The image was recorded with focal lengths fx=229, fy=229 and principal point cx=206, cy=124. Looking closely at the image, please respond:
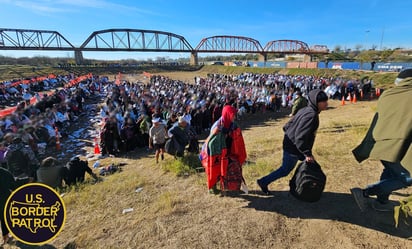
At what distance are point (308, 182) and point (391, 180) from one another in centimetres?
103

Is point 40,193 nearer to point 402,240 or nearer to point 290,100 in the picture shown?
point 402,240

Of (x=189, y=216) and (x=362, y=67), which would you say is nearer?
(x=189, y=216)

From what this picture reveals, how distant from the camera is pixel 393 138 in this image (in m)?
2.69

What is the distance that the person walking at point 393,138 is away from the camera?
2615 millimetres

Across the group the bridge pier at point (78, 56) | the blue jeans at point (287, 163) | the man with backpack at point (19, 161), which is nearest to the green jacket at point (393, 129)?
the blue jeans at point (287, 163)

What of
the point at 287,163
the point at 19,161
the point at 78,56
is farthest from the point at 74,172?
the point at 78,56

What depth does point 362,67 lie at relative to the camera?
34.7m

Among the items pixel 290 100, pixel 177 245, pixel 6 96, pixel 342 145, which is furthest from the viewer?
pixel 6 96

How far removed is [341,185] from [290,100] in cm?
1128

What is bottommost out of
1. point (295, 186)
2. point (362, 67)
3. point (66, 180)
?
point (66, 180)

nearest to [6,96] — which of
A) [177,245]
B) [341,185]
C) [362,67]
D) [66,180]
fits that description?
[66,180]

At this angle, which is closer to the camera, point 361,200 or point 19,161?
point 361,200

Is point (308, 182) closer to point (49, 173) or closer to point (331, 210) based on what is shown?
point (331, 210)

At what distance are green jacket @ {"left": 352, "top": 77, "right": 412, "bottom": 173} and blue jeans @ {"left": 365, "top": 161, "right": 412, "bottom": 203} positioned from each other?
1.34 ft
